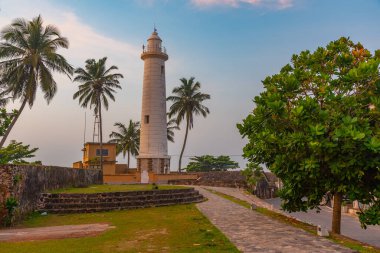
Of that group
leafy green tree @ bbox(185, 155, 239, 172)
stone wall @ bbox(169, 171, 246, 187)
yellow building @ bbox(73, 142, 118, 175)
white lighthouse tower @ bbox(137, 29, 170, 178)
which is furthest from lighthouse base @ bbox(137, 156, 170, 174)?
leafy green tree @ bbox(185, 155, 239, 172)

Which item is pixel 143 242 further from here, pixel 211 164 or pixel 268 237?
pixel 211 164

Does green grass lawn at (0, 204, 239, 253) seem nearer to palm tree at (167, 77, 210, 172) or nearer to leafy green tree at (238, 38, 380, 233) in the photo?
leafy green tree at (238, 38, 380, 233)

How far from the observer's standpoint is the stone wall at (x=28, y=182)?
13.4 metres

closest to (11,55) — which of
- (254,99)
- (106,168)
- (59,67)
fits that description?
(59,67)

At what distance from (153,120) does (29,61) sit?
15529 mm

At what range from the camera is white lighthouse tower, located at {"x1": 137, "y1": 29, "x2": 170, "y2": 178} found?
39.2m

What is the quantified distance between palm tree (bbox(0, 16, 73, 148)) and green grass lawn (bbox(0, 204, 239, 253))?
15.5 m

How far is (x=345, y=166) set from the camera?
954 centimetres

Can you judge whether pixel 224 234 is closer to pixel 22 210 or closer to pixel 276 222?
pixel 276 222

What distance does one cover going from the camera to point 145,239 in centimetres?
964

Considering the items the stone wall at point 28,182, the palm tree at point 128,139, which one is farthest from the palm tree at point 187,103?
the stone wall at point 28,182

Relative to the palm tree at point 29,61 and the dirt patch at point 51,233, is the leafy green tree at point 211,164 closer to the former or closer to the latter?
the palm tree at point 29,61

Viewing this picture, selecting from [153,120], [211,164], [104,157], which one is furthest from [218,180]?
[211,164]

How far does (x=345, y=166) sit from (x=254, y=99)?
12.8 ft
